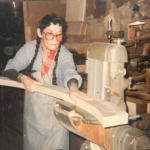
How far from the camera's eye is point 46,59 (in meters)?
1.66

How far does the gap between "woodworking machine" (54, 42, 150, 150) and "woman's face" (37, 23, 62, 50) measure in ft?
1.26

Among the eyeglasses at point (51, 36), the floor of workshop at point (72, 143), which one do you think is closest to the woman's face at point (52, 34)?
the eyeglasses at point (51, 36)

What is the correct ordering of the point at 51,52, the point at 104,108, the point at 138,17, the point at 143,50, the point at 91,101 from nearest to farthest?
1. the point at 104,108
2. the point at 91,101
3. the point at 51,52
4. the point at 138,17
5. the point at 143,50

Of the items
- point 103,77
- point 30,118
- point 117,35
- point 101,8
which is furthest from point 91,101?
point 101,8

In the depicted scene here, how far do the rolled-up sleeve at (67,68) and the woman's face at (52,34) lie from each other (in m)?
0.10

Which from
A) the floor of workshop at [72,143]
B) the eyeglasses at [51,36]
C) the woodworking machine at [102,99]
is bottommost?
the floor of workshop at [72,143]

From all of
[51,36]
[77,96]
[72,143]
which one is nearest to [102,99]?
[77,96]

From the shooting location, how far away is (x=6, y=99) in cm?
296

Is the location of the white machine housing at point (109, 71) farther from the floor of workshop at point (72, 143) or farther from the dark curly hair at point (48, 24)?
the floor of workshop at point (72, 143)

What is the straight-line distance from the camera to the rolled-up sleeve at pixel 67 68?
1372 millimetres

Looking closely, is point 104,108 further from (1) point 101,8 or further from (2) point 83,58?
(1) point 101,8

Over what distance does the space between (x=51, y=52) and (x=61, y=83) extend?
0.26 metres

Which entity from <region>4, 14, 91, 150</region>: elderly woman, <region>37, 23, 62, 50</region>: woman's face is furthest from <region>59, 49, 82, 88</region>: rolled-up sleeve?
<region>37, 23, 62, 50</region>: woman's face

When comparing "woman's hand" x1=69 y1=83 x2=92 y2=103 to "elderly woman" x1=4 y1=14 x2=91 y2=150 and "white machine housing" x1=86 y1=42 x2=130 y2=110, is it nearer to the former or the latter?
"white machine housing" x1=86 y1=42 x2=130 y2=110
